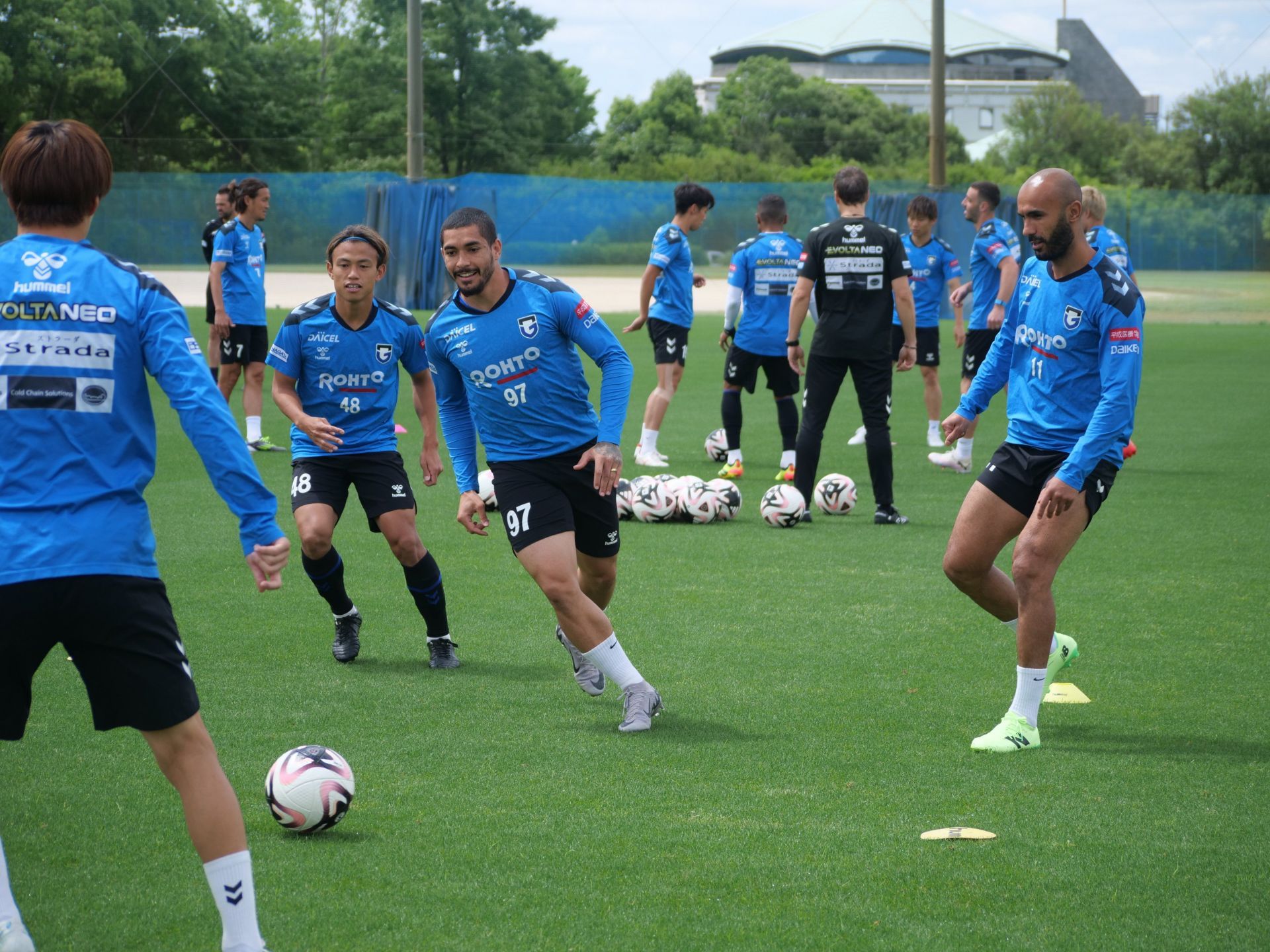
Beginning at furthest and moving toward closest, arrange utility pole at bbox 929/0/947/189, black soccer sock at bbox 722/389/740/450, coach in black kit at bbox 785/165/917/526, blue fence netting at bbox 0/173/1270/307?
blue fence netting at bbox 0/173/1270/307, utility pole at bbox 929/0/947/189, black soccer sock at bbox 722/389/740/450, coach in black kit at bbox 785/165/917/526

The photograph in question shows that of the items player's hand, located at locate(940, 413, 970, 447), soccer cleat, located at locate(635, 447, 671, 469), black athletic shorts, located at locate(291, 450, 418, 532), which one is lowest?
soccer cleat, located at locate(635, 447, 671, 469)

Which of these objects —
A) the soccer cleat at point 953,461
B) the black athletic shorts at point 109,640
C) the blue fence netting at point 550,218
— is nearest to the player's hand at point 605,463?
the black athletic shorts at point 109,640

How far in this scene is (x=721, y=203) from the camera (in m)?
38.2

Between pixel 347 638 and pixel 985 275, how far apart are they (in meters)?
8.12

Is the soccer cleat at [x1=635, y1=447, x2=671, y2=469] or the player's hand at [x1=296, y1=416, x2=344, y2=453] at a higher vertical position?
the player's hand at [x1=296, y1=416, x2=344, y2=453]

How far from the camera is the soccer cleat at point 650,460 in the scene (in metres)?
12.7

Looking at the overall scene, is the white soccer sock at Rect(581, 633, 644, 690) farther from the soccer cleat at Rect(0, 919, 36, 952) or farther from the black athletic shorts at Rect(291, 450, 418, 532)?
the soccer cleat at Rect(0, 919, 36, 952)

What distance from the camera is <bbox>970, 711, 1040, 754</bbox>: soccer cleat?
5.21 m

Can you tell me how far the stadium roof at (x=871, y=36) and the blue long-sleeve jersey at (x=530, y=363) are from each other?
121 metres

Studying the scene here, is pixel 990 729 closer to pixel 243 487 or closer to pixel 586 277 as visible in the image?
pixel 243 487

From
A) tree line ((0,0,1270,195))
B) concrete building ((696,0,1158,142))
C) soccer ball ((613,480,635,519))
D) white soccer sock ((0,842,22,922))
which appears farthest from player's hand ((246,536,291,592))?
concrete building ((696,0,1158,142))

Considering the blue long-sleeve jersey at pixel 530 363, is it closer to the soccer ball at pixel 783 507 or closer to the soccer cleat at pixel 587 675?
the soccer cleat at pixel 587 675

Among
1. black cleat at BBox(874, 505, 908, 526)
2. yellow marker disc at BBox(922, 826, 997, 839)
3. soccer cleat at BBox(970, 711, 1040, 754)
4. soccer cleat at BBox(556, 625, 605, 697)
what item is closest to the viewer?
yellow marker disc at BBox(922, 826, 997, 839)

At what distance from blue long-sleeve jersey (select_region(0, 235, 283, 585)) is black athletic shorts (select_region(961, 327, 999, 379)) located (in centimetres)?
1046
